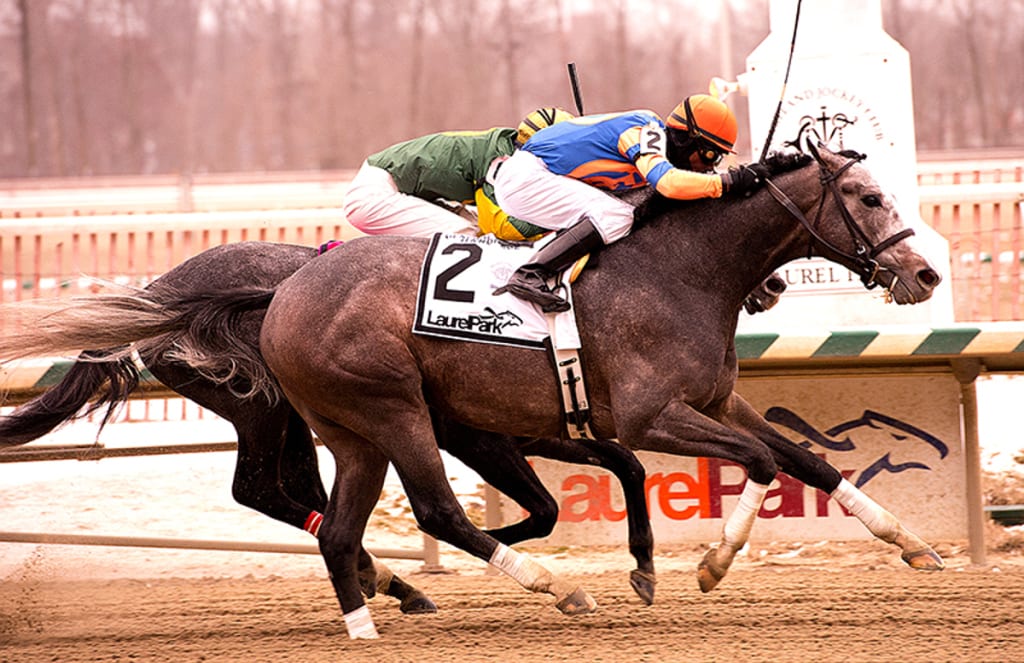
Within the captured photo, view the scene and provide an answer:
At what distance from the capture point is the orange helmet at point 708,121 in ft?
17.3

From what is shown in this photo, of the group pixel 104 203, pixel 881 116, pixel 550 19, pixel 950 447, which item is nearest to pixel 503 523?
pixel 950 447

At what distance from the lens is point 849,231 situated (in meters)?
5.10

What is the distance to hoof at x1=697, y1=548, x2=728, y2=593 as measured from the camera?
5.21 m

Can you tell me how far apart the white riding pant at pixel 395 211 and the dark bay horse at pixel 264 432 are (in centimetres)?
30

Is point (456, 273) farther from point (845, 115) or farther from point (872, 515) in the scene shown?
point (845, 115)

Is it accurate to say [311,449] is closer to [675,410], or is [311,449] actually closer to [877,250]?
[675,410]

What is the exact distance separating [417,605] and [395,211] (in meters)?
1.68

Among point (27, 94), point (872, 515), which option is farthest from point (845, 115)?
point (27, 94)

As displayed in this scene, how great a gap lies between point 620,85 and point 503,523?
99.3 feet

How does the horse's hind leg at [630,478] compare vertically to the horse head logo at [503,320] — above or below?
below

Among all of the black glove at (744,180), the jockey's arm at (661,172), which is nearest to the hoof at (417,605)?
the jockey's arm at (661,172)

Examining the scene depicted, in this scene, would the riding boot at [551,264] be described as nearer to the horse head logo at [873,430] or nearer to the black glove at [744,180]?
the black glove at [744,180]

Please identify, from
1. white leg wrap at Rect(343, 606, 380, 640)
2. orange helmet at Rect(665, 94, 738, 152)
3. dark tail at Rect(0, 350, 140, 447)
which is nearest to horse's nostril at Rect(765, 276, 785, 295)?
orange helmet at Rect(665, 94, 738, 152)

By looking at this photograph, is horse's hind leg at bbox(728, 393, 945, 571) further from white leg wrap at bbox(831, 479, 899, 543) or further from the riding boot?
the riding boot
